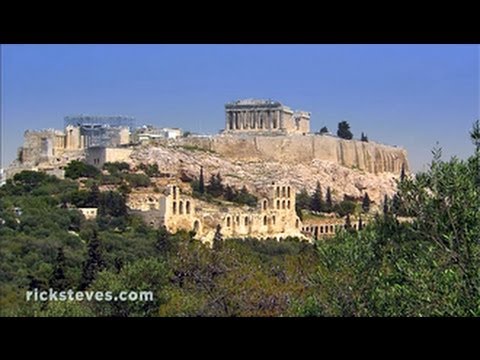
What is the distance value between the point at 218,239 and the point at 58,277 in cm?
179

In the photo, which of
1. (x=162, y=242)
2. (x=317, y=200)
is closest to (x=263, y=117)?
(x=317, y=200)

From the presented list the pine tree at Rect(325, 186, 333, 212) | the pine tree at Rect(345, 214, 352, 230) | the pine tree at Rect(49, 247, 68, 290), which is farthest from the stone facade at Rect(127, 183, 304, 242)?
the pine tree at Rect(49, 247, 68, 290)

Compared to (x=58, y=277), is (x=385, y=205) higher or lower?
higher

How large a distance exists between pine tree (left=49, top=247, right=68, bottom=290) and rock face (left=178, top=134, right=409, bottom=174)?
5.88ft

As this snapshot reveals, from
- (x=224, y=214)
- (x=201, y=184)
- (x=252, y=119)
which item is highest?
(x=252, y=119)

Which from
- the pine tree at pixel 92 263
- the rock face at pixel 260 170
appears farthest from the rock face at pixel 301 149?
the pine tree at pixel 92 263

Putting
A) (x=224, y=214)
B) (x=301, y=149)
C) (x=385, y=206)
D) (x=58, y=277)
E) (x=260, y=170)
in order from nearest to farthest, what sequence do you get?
(x=58, y=277)
(x=385, y=206)
(x=224, y=214)
(x=260, y=170)
(x=301, y=149)

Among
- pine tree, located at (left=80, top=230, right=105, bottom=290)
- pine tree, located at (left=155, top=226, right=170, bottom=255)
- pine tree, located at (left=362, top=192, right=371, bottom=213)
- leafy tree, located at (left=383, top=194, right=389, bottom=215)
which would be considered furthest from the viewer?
pine tree, located at (left=362, top=192, right=371, bottom=213)

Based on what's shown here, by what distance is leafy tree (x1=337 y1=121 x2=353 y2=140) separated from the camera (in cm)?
693

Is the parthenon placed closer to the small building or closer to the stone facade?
the stone facade

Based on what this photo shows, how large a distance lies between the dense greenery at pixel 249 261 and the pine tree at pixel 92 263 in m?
0.01

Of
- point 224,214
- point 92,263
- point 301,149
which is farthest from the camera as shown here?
point 301,149

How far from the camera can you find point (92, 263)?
6699 millimetres

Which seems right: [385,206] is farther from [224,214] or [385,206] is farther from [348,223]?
[224,214]
